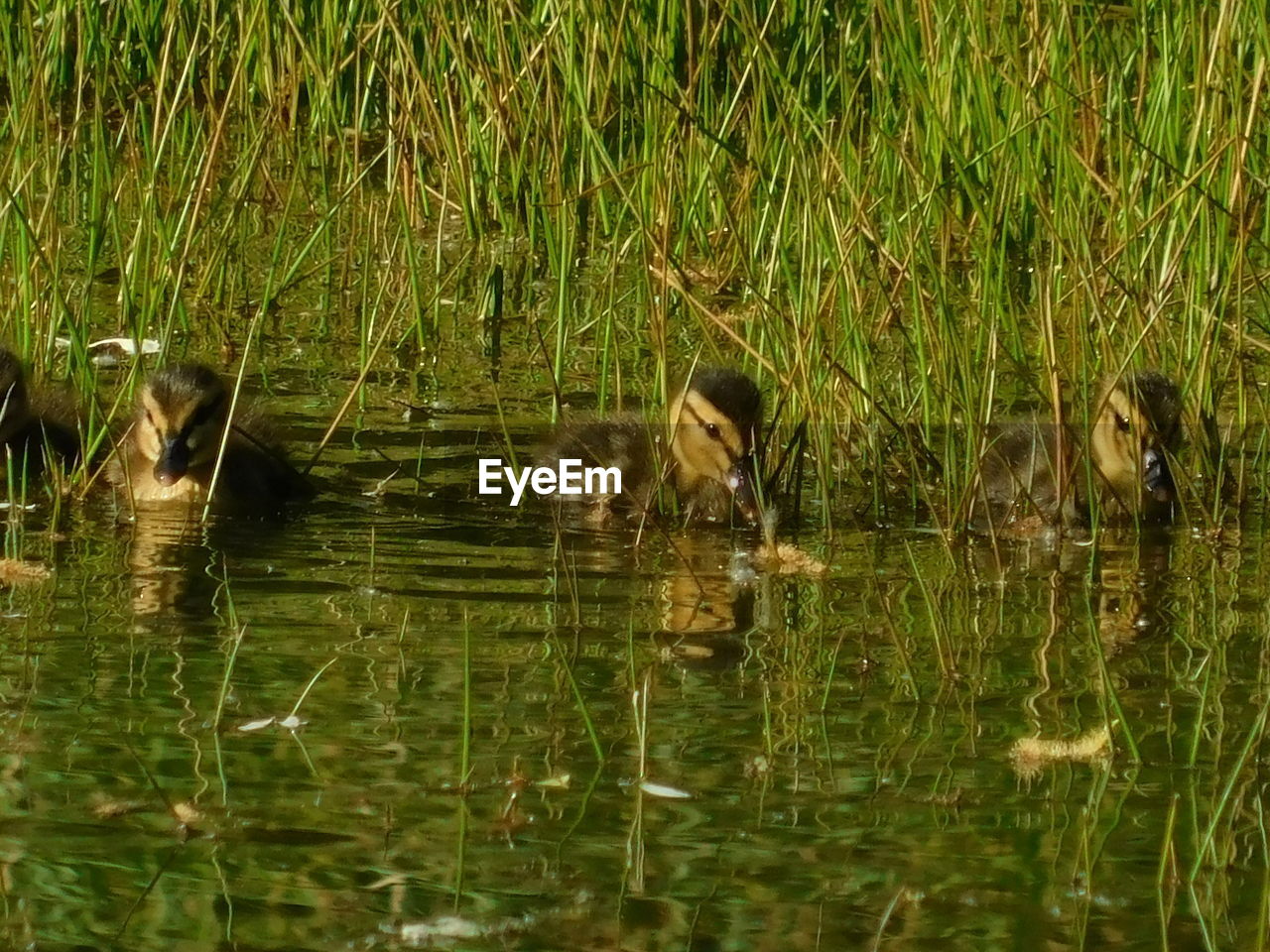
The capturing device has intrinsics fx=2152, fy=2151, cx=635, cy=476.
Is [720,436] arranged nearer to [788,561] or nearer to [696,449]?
[696,449]

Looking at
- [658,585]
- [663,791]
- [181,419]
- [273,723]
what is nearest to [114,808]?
[273,723]

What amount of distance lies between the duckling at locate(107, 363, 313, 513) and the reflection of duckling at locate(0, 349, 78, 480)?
0.17 meters

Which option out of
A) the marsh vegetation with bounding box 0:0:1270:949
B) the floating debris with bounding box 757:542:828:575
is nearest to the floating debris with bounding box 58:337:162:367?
→ the marsh vegetation with bounding box 0:0:1270:949

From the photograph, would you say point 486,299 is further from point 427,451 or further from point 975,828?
point 975,828

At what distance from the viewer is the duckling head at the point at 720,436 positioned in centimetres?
476

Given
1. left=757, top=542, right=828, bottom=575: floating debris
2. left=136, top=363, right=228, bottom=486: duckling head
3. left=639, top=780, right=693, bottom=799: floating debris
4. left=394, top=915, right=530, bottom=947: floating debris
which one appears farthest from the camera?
left=136, top=363, right=228, bottom=486: duckling head

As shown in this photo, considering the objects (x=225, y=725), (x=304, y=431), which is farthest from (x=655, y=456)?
(x=225, y=725)

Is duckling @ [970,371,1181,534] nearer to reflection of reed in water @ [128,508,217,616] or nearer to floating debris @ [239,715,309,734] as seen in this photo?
reflection of reed in water @ [128,508,217,616]

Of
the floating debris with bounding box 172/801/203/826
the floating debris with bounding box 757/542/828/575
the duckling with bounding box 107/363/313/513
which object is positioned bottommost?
the floating debris with bounding box 172/801/203/826

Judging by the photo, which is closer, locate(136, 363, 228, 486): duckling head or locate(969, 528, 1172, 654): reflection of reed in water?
locate(969, 528, 1172, 654): reflection of reed in water

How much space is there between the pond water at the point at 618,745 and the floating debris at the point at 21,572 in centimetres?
3

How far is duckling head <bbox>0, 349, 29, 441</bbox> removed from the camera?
479 cm

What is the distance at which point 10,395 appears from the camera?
189 inches

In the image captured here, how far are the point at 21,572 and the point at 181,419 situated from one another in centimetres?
86
